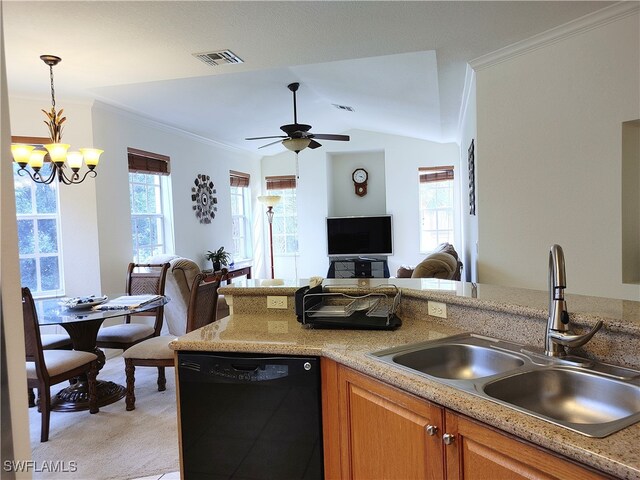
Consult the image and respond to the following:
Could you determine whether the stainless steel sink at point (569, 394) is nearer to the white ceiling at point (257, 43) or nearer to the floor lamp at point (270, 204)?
the white ceiling at point (257, 43)

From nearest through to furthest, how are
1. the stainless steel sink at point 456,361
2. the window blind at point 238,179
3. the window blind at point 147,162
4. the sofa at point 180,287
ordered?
the stainless steel sink at point 456,361
the sofa at point 180,287
the window blind at point 147,162
the window blind at point 238,179

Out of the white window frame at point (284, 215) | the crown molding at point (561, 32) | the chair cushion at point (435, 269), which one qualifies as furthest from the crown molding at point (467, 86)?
the white window frame at point (284, 215)

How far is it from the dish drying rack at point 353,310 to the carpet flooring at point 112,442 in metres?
1.26

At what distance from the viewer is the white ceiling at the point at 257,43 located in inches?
92.7

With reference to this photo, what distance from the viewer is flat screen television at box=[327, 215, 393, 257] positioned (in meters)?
7.50

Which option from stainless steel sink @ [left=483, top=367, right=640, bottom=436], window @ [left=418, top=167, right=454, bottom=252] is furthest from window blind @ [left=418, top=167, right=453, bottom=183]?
stainless steel sink @ [left=483, top=367, right=640, bottom=436]

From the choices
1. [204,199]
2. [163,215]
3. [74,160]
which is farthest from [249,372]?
[204,199]

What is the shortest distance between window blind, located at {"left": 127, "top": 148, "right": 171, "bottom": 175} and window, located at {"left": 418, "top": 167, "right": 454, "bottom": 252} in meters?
4.11

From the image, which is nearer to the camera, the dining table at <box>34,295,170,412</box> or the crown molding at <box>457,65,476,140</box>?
the dining table at <box>34,295,170,412</box>

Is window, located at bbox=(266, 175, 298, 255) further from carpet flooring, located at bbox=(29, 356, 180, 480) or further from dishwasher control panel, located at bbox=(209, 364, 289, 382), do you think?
dishwasher control panel, located at bbox=(209, 364, 289, 382)

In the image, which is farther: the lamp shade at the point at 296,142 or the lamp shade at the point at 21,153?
the lamp shade at the point at 296,142

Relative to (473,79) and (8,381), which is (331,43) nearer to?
(473,79)

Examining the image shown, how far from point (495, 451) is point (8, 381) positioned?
1011 millimetres

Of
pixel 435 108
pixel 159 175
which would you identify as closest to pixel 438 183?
pixel 435 108
